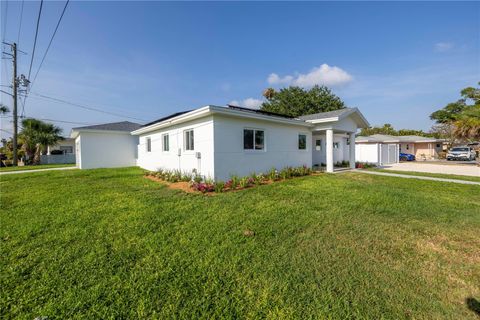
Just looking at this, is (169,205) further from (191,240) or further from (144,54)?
(144,54)

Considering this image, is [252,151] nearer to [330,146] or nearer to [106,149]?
[330,146]

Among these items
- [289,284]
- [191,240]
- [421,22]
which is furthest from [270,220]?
[421,22]

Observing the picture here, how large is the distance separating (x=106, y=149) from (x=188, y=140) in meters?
10.5

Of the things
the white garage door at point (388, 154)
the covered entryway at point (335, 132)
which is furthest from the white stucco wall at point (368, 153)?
the covered entryway at point (335, 132)

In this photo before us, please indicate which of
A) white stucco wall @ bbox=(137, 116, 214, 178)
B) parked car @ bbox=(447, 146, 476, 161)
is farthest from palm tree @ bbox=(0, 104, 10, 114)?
parked car @ bbox=(447, 146, 476, 161)

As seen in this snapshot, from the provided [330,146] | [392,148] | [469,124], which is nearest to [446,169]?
[469,124]

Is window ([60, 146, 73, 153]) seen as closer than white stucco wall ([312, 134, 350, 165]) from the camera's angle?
No

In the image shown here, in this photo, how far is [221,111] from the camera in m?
8.23

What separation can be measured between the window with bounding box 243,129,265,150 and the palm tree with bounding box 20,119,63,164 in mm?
22821

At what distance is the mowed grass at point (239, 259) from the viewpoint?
2.45 meters

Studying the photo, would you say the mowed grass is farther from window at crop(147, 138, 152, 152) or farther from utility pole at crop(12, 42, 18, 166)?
utility pole at crop(12, 42, 18, 166)

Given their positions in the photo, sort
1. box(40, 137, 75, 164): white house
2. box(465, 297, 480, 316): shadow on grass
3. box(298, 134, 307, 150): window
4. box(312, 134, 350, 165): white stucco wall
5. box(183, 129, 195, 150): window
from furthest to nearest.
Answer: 1. box(40, 137, 75, 164): white house
2. box(312, 134, 350, 165): white stucco wall
3. box(298, 134, 307, 150): window
4. box(183, 129, 195, 150): window
5. box(465, 297, 480, 316): shadow on grass

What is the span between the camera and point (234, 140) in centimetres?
909

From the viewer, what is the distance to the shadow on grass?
95.1 inches
